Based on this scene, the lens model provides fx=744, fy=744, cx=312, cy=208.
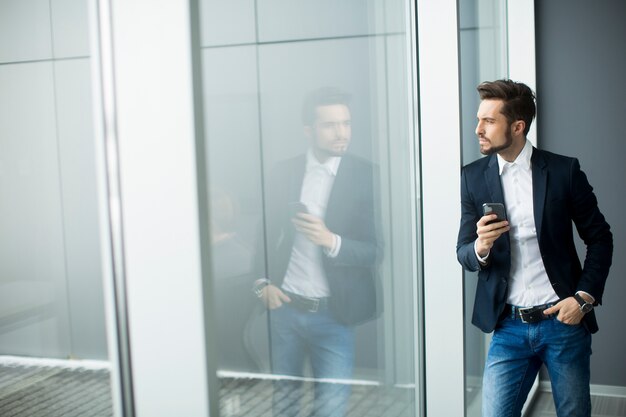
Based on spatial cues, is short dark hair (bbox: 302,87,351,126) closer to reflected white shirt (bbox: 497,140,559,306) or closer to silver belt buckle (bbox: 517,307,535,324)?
reflected white shirt (bbox: 497,140,559,306)

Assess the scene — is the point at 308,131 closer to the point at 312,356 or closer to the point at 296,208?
the point at 296,208

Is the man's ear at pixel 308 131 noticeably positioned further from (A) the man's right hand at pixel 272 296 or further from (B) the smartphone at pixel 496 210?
(B) the smartphone at pixel 496 210

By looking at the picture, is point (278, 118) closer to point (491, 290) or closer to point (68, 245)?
point (68, 245)

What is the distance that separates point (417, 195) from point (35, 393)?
2.19 m

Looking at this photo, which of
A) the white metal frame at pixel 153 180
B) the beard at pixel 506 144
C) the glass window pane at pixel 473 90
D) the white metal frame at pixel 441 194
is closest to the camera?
the white metal frame at pixel 153 180

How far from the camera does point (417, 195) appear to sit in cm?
321

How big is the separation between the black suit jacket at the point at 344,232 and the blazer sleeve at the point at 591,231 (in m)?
0.80

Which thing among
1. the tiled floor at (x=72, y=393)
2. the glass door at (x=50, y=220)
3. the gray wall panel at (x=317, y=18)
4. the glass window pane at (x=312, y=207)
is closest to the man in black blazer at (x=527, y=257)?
the glass window pane at (x=312, y=207)

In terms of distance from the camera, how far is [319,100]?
2111 millimetres

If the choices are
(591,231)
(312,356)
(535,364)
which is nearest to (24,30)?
(312,356)

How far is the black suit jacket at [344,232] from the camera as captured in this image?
5.96 feet

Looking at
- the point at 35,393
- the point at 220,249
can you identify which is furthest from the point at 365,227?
the point at 35,393

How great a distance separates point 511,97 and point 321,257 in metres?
1.25

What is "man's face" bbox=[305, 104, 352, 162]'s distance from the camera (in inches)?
81.1
